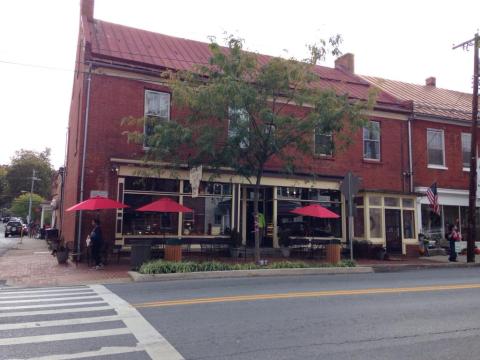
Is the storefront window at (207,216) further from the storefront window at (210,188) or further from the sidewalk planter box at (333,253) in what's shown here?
the sidewalk planter box at (333,253)

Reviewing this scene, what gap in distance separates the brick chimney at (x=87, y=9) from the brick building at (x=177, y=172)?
49 millimetres

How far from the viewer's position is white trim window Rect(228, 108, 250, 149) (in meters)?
14.4

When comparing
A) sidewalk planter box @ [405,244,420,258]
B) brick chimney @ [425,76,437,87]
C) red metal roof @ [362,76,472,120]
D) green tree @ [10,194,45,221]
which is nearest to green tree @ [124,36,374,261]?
sidewalk planter box @ [405,244,420,258]

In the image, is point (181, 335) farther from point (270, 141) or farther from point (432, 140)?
point (432, 140)

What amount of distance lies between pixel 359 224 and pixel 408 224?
2.54 metres

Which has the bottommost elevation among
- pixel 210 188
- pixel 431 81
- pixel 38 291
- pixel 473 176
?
pixel 38 291

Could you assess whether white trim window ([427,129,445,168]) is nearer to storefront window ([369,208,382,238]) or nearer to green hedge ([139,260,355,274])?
storefront window ([369,208,382,238])

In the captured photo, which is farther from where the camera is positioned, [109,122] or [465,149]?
[465,149]

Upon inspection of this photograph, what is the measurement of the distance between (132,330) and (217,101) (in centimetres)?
875

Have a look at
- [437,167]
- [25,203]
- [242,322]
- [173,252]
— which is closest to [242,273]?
[173,252]

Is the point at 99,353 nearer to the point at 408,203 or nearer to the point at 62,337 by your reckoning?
the point at 62,337

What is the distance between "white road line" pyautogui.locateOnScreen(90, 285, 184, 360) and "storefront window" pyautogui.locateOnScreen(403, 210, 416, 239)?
1611cm

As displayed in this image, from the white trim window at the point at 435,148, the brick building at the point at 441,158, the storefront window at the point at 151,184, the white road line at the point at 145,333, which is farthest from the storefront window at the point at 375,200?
the white road line at the point at 145,333

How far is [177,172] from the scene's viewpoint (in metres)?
16.6
